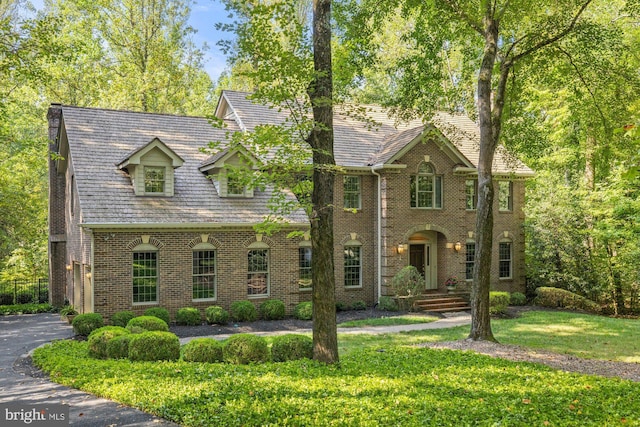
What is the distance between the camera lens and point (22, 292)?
23.6 meters

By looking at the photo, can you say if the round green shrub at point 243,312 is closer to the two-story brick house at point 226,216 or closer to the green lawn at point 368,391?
the two-story brick house at point 226,216

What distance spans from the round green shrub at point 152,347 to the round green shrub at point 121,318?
5125 millimetres

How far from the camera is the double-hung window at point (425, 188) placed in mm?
22938

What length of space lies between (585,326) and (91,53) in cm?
2795

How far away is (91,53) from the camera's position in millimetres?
28266

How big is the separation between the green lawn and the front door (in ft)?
40.6

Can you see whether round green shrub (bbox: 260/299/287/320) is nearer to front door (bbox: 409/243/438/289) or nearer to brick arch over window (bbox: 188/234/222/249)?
brick arch over window (bbox: 188/234/222/249)

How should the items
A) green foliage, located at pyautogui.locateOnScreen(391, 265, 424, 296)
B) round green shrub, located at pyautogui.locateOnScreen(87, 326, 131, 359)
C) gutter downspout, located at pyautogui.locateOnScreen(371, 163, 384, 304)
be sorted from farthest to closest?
gutter downspout, located at pyautogui.locateOnScreen(371, 163, 384, 304), green foliage, located at pyautogui.locateOnScreen(391, 265, 424, 296), round green shrub, located at pyautogui.locateOnScreen(87, 326, 131, 359)

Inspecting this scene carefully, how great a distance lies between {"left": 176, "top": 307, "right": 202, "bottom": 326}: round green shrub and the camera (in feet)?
56.5

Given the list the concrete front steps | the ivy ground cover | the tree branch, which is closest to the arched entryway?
the concrete front steps

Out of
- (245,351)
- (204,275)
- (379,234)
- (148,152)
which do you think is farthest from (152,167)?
(379,234)

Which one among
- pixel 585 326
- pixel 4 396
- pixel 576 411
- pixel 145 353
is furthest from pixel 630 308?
pixel 4 396

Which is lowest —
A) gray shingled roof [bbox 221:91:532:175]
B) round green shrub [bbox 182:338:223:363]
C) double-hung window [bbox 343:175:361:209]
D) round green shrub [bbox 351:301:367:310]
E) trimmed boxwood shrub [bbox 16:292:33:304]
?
round green shrub [bbox 351:301:367:310]

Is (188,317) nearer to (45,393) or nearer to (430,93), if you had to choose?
(45,393)
